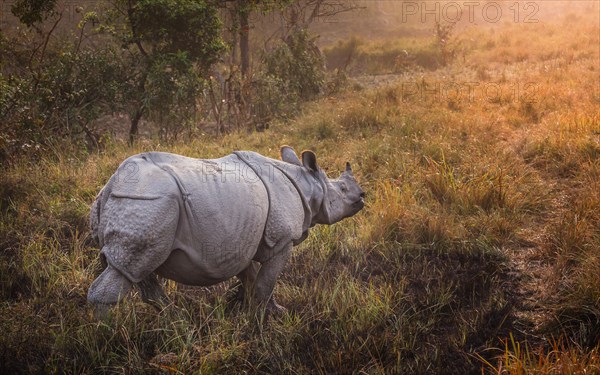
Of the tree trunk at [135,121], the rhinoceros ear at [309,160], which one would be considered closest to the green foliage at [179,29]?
the tree trunk at [135,121]

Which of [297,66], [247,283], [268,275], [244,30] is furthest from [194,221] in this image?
[297,66]

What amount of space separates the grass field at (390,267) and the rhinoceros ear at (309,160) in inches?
36.0

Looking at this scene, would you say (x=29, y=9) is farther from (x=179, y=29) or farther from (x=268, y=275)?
(x=268, y=275)

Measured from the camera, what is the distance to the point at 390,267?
4.88 metres

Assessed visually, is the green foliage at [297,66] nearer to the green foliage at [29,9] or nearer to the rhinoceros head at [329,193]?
the green foliage at [29,9]

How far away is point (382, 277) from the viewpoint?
181 inches

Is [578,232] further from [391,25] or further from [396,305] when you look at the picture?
[391,25]

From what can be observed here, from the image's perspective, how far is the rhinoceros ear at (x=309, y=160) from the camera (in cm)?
402

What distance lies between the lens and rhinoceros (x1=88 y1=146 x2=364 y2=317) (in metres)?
3.23

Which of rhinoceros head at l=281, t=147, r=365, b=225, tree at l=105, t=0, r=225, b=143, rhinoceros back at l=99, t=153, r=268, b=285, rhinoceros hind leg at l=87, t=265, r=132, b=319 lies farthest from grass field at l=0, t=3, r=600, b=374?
tree at l=105, t=0, r=225, b=143

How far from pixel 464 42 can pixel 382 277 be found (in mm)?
14937

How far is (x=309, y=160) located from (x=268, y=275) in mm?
847

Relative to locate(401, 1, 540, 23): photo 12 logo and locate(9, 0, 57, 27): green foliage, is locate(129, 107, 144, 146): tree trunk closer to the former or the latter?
locate(9, 0, 57, 27): green foliage

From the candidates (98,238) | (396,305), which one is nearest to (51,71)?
(98,238)
